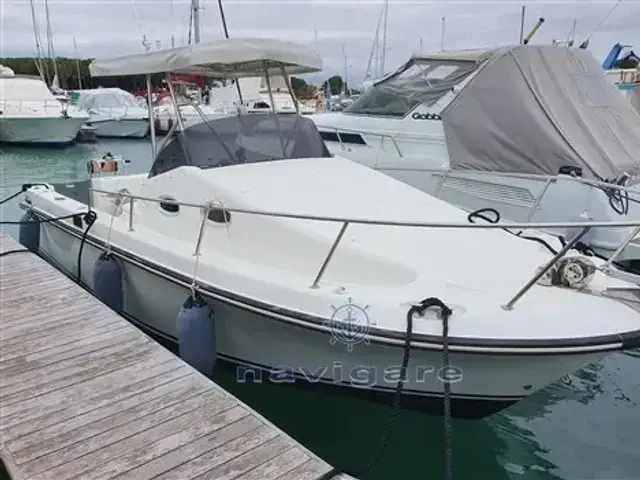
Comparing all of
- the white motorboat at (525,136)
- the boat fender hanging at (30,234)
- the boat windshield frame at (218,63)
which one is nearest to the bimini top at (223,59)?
the boat windshield frame at (218,63)

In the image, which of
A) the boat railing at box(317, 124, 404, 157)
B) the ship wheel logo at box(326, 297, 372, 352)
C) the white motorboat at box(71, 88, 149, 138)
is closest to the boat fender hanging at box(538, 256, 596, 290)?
the ship wheel logo at box(326, 297, 372, 352)

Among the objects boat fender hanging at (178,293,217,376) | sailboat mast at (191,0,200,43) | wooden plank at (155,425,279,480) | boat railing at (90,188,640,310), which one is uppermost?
sailboat mast at (191,0,200,43)

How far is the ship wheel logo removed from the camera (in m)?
3.30

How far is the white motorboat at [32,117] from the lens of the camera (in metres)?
20.8

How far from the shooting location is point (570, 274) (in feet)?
11.4

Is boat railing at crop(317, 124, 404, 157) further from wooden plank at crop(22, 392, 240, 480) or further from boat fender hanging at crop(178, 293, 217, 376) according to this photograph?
wooden plank at crop(22, 392, 240, 480)

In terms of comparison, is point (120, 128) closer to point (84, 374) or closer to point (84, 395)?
point (84, 374)

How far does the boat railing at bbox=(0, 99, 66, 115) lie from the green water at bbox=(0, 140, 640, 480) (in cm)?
1988

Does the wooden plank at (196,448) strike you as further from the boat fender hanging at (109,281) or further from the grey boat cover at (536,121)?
the grey boat cover at (536,121)

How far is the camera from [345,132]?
28.9 ft

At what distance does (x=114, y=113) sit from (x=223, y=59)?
73.3 feet

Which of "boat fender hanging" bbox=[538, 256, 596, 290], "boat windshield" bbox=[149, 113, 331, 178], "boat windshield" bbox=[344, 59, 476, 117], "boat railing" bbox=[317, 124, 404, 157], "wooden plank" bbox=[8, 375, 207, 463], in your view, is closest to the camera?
"wooden plank" bbox=[8, 375, 207, 463]

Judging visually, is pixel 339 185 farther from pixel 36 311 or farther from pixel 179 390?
pixel 36 311

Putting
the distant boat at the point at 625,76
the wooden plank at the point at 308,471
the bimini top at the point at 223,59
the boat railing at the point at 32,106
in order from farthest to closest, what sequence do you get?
the boat railing at the point at 32,106 → the distant boat at the point at 625,76 → the bimini top at the point at 223,59 → the wooden plank at the point at 308,471
